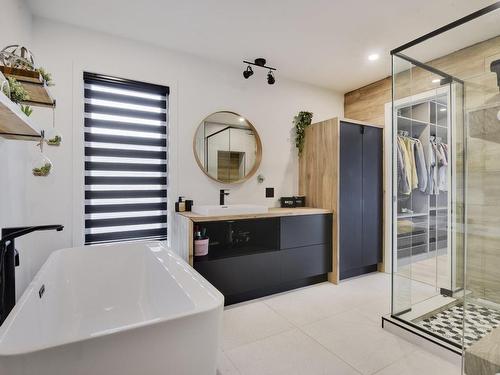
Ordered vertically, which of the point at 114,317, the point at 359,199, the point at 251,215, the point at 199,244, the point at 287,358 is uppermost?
the point at 359,199

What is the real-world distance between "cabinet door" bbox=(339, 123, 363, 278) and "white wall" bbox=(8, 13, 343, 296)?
0.67m

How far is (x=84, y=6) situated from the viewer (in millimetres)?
2102

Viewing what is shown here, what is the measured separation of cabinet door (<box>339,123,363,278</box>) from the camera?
3.13m

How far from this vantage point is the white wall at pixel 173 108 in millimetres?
2250

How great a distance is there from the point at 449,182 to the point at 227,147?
7.16ft

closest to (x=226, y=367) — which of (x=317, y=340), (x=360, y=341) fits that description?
(x=317, y=340)

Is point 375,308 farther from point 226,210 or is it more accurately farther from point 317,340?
point 226,210

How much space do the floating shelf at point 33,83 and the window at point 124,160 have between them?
2.38ft

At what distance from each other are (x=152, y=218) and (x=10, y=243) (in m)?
1.41

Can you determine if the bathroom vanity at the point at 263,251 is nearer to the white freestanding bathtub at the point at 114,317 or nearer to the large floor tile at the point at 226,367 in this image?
the white freestanding bathtub at the point at 114,317

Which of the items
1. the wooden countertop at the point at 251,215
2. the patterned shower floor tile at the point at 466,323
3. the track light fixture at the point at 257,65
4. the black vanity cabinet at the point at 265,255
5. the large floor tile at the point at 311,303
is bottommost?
the large floor tile at the point at 311,303

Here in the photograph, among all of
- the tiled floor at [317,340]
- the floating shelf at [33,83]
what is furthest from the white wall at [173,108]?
the tiled floor at [317,340]

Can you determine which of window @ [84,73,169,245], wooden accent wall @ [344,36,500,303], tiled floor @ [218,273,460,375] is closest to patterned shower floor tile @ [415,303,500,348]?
wooden accent wall @ [344,36,500,303]

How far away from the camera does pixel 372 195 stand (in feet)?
11.2
